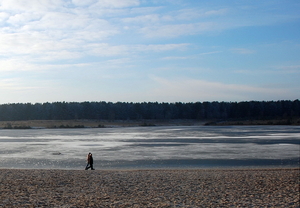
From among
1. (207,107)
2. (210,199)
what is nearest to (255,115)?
(207,107)

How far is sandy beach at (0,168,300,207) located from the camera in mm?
10648

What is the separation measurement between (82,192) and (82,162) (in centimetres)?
1061

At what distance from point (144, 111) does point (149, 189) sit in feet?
429

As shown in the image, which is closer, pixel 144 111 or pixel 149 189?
pixel 149 189

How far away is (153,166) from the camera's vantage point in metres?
20.8

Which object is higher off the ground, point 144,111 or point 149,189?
point 144,111

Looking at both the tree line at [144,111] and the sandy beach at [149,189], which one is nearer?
the sandy beach at [149,189]

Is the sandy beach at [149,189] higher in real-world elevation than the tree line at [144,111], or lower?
lower

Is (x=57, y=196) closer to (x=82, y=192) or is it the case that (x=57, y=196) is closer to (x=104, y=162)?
(x=82, y=192)

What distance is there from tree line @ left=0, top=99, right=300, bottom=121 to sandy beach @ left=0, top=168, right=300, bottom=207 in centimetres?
11919

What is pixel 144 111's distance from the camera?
14362 cm

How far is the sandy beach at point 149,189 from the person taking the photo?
10.6 m

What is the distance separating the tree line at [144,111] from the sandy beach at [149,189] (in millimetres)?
119190

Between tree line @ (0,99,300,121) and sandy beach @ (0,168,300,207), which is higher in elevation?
tree line @ (0,99,300,121)
